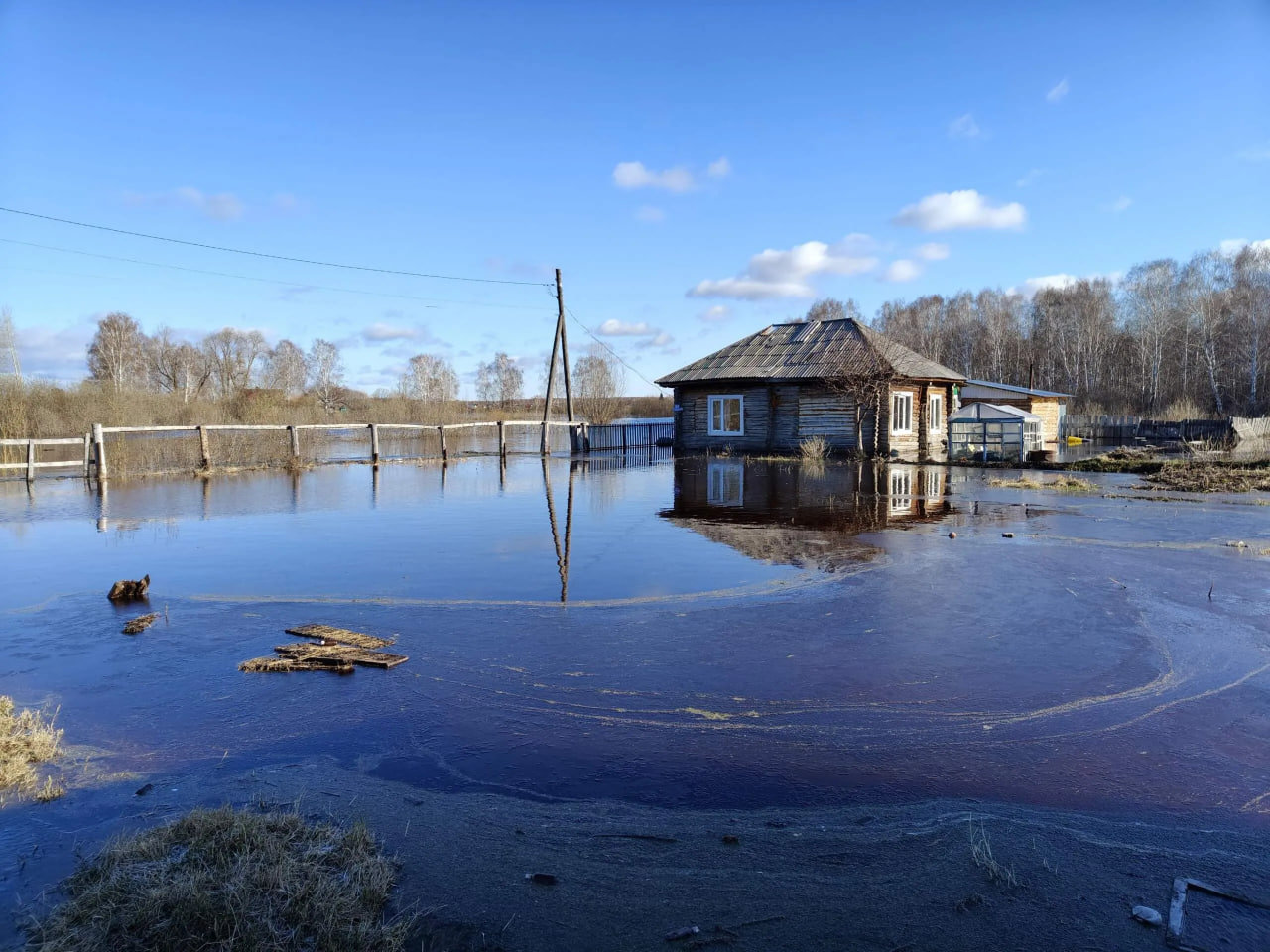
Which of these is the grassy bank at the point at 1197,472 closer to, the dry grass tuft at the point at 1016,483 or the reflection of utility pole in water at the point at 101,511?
the dry grass tuft at the point at 1016,483

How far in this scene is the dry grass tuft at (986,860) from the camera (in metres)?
3.71

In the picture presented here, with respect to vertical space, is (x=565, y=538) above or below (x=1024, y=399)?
below

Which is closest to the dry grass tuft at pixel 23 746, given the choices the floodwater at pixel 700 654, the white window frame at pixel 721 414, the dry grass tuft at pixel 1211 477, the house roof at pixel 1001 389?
the floodwater at pixel 700 654

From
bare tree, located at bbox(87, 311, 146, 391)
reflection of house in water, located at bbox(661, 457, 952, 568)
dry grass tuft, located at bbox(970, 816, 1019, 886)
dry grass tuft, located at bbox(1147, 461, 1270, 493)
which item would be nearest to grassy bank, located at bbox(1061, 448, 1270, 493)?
dry grass tuft, located at bbox(1147, 461, 1270, 493)

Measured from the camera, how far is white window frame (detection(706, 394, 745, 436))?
3138 centimetres

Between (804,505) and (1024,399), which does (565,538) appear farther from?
(1024,399)

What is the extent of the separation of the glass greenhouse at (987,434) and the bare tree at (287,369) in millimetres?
59694

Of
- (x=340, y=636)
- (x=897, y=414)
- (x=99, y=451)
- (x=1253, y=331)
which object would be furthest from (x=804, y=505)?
(x=1253, y=331)

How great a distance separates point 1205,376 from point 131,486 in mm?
63076

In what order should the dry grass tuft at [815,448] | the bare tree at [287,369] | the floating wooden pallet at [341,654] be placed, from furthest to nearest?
the bare tree at [287,369] → the dry grass tuft at [815,448] → the floating wooden pallet at [341,654]

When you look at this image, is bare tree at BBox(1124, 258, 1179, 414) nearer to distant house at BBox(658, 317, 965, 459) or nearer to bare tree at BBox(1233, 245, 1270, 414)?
bare tree at BBox(1233, 245, 1270, 414)

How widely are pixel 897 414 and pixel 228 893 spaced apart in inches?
1122

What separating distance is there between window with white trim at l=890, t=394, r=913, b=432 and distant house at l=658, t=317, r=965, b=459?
0.12ft

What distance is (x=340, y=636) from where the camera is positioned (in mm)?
7508
